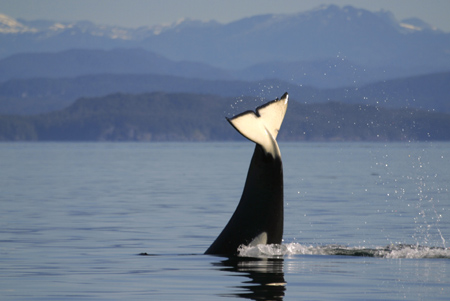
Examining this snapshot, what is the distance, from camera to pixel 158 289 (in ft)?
43.4

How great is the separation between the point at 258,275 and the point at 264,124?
2359 mm

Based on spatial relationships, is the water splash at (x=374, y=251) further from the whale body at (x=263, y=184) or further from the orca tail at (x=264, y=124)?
the orca tail at (x=264, y=124)

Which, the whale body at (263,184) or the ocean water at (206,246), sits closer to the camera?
the ocean water at (206,246)

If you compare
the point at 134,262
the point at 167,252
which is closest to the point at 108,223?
the point at 167,252

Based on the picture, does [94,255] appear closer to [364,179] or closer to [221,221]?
[221,221]

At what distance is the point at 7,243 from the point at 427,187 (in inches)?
1084

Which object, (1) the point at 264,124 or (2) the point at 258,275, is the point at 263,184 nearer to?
(1) the point at 264,124

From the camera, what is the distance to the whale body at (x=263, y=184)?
46.5 feet

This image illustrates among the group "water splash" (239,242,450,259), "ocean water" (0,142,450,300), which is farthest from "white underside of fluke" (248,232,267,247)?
"water splash" (239,242,450,259)

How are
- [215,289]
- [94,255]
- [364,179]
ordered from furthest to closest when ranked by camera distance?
[364,179]
[94,255]
[215,289]

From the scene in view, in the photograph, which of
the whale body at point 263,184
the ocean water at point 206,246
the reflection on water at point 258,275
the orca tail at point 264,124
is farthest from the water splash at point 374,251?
the orca tail at point 264,124

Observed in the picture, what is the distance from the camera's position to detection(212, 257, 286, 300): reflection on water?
12539 mm

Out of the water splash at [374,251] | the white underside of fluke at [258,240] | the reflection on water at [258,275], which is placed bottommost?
the reflection on water at [258,275]

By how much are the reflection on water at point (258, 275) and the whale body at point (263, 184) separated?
0.37 metres
